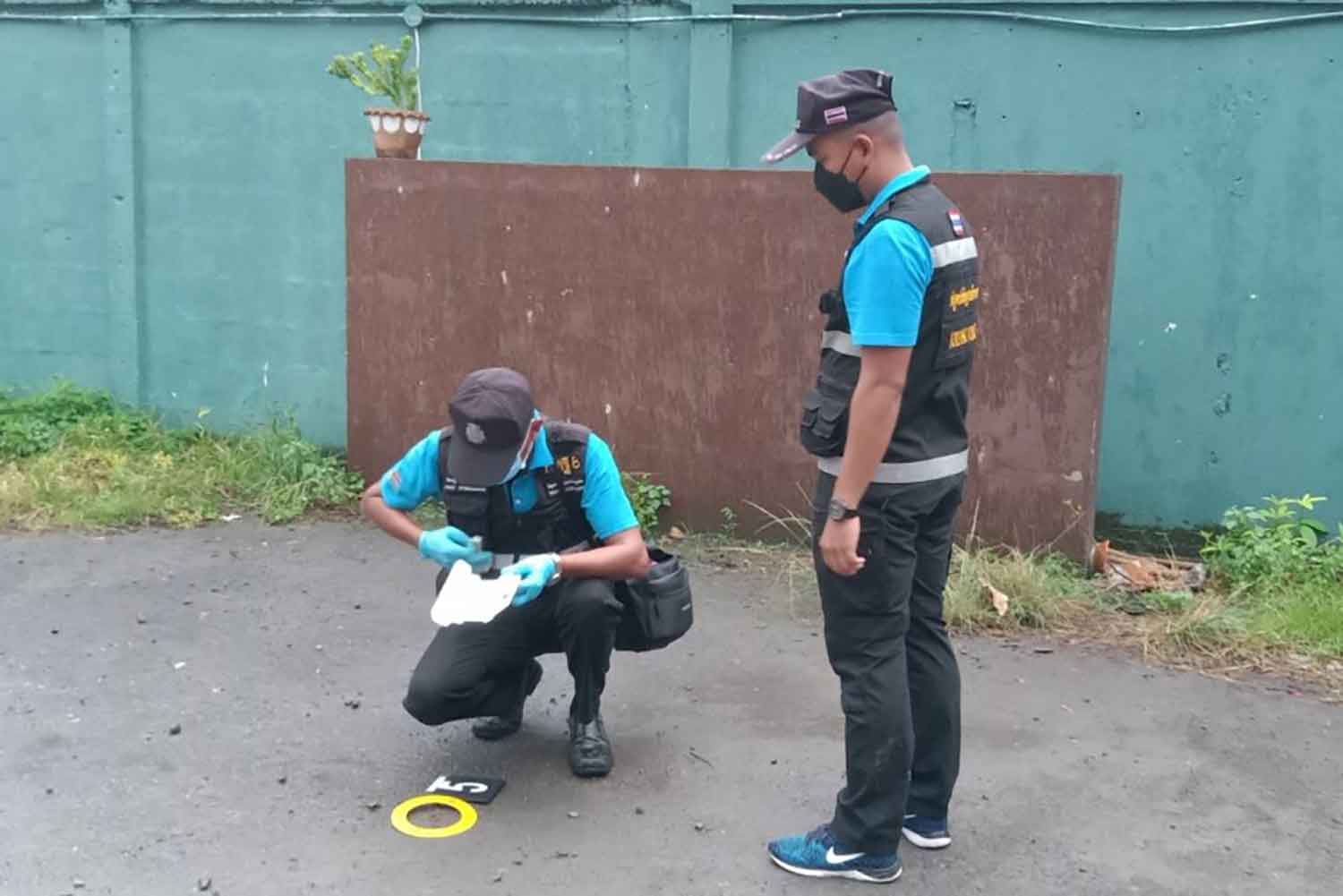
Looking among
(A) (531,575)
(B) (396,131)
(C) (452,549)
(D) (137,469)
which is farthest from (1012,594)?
(D) (137,469)

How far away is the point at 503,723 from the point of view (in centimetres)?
429

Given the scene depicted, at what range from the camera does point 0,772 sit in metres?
4.09

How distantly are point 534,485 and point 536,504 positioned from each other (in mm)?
54

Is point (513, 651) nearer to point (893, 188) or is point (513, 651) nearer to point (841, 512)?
point (841, 512)

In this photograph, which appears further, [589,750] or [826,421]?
[589,750]

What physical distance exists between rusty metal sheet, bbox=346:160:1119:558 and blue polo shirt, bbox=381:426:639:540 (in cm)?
234

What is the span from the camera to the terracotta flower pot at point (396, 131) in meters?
6.66

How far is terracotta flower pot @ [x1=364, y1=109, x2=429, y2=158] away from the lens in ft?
21.8

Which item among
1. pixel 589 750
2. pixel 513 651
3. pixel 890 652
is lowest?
pixel 589 750

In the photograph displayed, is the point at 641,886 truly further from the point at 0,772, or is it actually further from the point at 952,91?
the point at 952,91

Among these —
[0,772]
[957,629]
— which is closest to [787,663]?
[957,629]

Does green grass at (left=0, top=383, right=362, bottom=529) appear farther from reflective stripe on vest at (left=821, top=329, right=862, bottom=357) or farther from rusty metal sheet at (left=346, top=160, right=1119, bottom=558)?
reflective stripe on vest at (left=821, top=329, right=862, bottom=357)

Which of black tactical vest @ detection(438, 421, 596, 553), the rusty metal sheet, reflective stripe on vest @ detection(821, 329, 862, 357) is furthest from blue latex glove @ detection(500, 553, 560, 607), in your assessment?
the rusty metal sheet

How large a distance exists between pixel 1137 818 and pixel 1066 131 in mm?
3544
